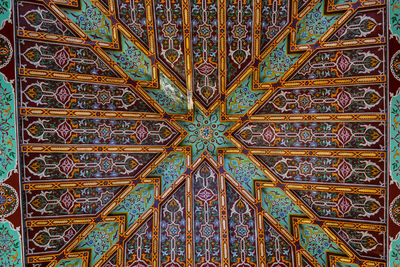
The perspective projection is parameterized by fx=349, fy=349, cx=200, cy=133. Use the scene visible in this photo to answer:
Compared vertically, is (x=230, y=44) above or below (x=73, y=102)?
above

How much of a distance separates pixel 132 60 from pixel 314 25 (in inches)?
168

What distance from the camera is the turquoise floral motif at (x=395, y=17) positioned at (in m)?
6.93

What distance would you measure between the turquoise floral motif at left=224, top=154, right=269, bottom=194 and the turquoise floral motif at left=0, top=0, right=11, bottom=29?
19.1ft

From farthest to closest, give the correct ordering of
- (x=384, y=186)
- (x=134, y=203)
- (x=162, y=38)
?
(x=134, y=203) → (x=162, y=38) → (x=384, y=186)

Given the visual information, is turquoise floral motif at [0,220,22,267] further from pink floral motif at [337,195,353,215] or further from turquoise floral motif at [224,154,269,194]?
pink floral motif at [337,195,353,215]

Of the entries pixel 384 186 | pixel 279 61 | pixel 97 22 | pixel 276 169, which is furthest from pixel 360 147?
pixel 97 22

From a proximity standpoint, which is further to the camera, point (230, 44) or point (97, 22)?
point (230, 44)

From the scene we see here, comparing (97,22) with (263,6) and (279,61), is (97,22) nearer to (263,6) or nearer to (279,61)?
(263,6)

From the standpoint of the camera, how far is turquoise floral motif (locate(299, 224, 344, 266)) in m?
8.23

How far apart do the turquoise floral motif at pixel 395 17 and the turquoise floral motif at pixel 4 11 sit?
768 centimetres

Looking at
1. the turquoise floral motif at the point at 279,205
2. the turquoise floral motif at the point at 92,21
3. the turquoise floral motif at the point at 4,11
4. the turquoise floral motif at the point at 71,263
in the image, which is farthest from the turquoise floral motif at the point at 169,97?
the turquoise floral motif at the point at 71,263

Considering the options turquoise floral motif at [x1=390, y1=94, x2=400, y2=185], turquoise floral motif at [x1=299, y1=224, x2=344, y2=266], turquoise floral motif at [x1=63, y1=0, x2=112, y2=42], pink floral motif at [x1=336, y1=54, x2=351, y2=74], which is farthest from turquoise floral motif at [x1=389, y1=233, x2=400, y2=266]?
turquoise floral motif at [x1=63, y1=0, x2=112, y2=42]

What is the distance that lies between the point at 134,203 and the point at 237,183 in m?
2.66

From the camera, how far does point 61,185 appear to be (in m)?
8.17
